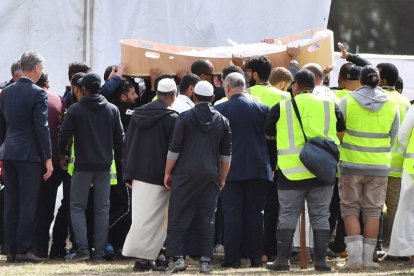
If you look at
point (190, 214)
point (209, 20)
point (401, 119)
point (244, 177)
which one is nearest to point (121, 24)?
point (209, 20)

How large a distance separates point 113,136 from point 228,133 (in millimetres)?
1638

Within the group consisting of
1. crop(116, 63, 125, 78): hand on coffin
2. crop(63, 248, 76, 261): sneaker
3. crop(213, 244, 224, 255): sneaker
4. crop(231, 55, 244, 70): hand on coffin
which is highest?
crop(231, 55, 244, 70): hand on coffin

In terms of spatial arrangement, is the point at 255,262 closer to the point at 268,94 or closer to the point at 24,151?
the point at 268,94

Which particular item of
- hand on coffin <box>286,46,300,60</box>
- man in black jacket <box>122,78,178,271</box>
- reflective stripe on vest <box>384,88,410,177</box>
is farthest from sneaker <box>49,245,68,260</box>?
reflective stripe on vest <box>384,88,410,177</box>

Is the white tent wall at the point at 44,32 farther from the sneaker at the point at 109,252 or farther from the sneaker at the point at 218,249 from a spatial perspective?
the sneaker at the point at 218,249

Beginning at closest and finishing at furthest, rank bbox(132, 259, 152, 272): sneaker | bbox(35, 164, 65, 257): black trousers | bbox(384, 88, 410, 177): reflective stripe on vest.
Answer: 1. bbox(132, 259, 152, 272): sneaker
2. bbox(384, 88, 410, 177): reflective stripe on vest
3. bbox(35, 164, 65, 257): black trousers

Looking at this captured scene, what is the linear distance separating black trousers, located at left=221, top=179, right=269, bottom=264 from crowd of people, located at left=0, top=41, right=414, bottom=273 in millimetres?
12

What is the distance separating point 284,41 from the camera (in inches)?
529

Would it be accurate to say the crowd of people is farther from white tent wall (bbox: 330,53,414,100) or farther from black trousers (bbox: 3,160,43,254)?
white tent wall (bbox: 330,53,414,100)

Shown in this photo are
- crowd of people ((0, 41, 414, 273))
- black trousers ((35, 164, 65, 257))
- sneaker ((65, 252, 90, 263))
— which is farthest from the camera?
black trousers ((35, 164, 65, 257))

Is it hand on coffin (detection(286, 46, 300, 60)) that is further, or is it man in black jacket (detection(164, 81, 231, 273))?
hand on coffin (detection(286, 46, 300, 60))

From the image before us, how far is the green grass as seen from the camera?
10883 mm

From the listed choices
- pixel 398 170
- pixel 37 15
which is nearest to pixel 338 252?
pixel 398 170

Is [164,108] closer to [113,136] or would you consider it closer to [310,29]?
[113,136]
